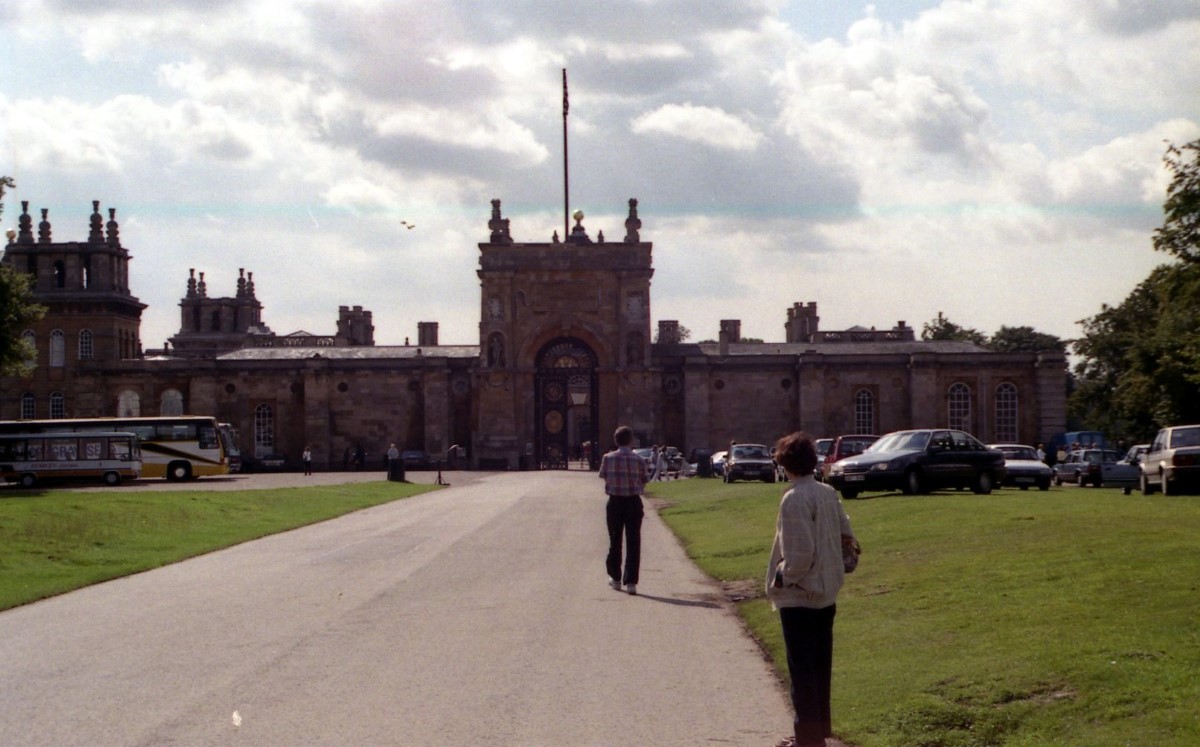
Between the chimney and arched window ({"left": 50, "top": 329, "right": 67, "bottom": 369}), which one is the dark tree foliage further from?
arched window ({"left": 50, "top": 329, "right": 67, "bottom": 369})

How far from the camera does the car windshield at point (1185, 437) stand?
31.0 meters

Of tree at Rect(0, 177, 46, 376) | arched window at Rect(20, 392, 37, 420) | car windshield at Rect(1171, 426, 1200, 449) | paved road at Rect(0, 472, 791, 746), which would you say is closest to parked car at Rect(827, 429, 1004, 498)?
car windshield at Rect(1171, 426, 1200, 449)

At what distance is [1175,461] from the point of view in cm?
3047

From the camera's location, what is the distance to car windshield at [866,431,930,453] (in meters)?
30.4

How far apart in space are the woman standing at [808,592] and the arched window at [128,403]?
70.6 metres

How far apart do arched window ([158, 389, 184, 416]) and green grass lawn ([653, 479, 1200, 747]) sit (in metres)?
59.4

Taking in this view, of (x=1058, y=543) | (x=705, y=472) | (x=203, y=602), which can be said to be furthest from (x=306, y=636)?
(x=705, y=472)

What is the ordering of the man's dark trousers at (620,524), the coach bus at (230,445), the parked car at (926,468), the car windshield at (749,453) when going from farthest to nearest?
1. the coach bus at (230,445)
2. the car windshield at (749,453)
3. the parked car at (926,468)
4. the man's dark trousers at (620,524)

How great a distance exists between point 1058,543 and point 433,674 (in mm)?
8001

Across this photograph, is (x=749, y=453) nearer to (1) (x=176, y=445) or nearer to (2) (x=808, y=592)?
(1) (x=176, y=445)

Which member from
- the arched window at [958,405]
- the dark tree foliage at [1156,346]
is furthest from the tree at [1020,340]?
the arched window at [958,405]

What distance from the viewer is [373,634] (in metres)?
13.1

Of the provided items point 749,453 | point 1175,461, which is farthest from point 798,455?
point 749,453

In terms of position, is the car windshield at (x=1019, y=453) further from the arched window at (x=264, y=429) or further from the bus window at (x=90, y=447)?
the arched window at (x=264, y=429)
